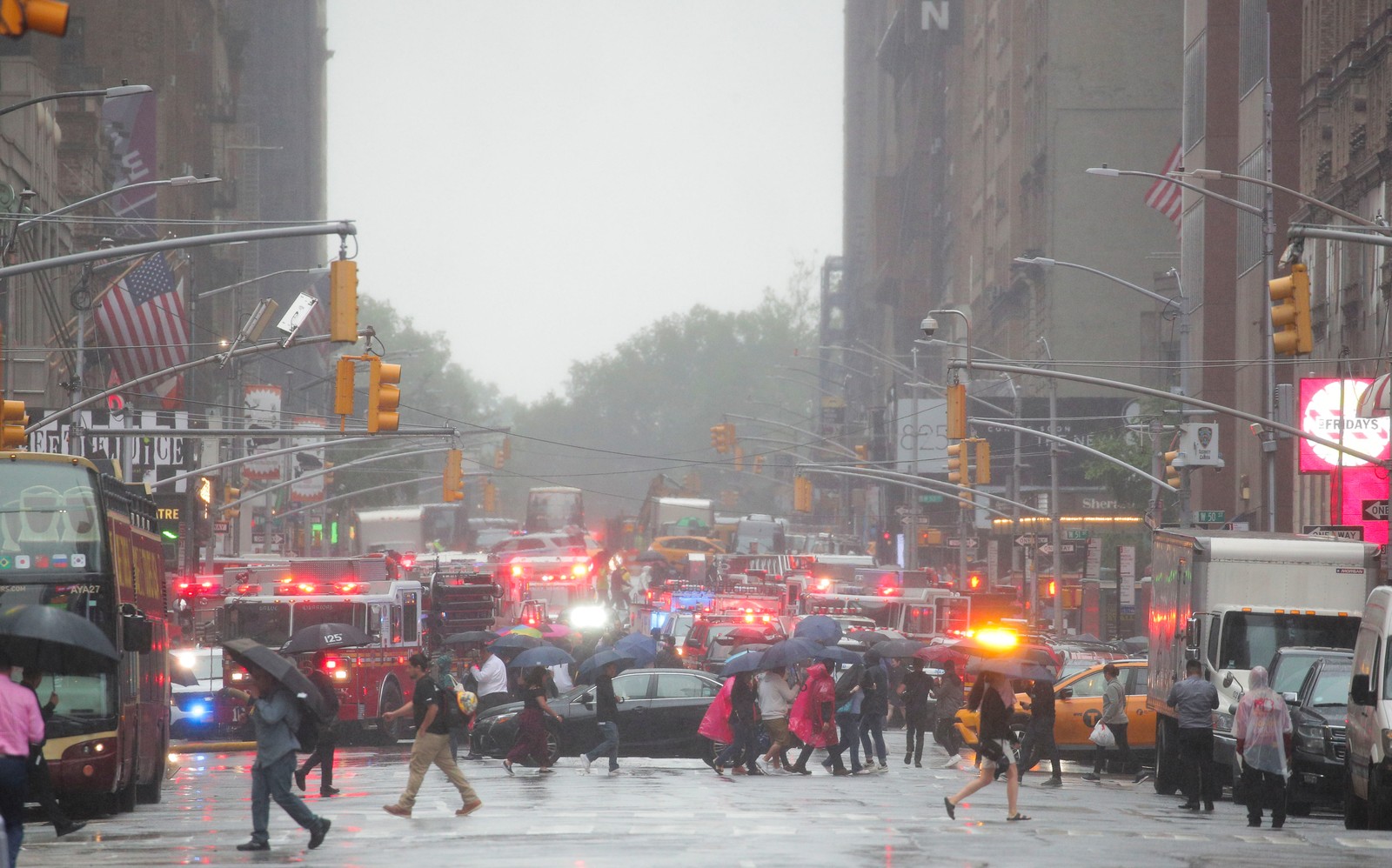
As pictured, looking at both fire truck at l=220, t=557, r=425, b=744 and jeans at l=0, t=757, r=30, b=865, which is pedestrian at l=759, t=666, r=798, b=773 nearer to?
fire truck at l=220, t=557, r=425, b=744

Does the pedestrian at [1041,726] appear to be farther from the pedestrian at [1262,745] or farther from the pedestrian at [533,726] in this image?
the pedestrian at [1262,745]

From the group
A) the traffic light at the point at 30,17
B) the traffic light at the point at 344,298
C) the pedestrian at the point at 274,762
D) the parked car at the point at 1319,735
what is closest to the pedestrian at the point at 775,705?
the parked car at the point at 1319,735

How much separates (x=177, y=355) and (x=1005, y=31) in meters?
53.3

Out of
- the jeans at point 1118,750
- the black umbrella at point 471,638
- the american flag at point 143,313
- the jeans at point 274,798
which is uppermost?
the american flag at point 143,313

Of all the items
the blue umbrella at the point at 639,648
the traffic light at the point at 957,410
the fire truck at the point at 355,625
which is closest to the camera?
the blue umbrella at the point at 639,648

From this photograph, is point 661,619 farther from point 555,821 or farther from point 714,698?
point 555,821

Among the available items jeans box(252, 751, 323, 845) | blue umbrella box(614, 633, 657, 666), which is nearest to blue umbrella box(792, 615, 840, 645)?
blue umbrella box(614, 633, 657, 666)

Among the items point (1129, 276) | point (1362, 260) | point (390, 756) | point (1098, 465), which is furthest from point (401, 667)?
point (1129, 276)

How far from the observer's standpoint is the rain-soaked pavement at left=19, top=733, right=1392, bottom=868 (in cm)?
1572

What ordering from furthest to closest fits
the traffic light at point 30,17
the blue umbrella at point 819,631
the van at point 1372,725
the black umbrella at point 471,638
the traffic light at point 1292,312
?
the black umbrella at point 471,638 → the blue umbrella at point 819,631 → the traffic light at point 1292,312 → the van at point 1372,725 → the traffic light at point 30,17

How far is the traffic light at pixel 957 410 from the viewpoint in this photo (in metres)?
37.2

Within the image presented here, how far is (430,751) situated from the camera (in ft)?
64.7

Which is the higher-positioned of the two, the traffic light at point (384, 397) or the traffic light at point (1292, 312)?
the traffic light at point (1292, 312)

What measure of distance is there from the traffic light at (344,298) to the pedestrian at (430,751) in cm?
488
